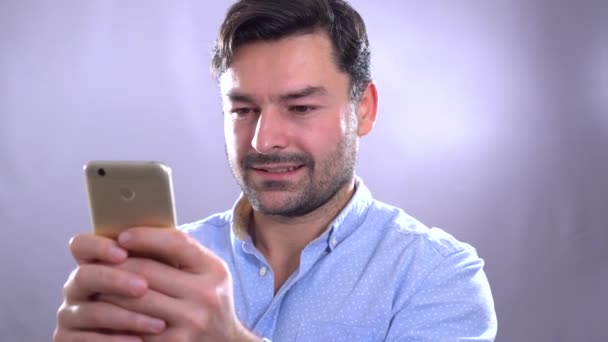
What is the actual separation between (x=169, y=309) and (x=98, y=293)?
111mm

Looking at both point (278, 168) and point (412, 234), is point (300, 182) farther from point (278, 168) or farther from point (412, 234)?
point (412, 234)

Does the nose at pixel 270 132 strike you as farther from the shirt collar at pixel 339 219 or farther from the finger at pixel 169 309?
the finger at pixel 169 309

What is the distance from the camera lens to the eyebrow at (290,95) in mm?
1453

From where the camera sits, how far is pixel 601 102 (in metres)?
2.35

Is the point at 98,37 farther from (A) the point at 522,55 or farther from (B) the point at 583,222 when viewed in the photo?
(B) the point at 583,222

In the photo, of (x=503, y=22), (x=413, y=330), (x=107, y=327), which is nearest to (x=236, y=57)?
(x=413, y=330)

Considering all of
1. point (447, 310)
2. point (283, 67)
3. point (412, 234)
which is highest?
point (283, 67)

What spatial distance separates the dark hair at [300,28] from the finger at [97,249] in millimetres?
757

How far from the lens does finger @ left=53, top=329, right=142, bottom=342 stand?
84cm

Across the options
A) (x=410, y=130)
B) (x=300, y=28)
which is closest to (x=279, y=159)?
(x=300, y=28)

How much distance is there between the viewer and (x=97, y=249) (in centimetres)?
84

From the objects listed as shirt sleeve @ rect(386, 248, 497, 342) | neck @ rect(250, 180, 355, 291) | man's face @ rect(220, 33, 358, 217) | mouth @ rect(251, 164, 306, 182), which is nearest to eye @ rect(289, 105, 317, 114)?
man's face @ rect(220, 33, 358, 217)

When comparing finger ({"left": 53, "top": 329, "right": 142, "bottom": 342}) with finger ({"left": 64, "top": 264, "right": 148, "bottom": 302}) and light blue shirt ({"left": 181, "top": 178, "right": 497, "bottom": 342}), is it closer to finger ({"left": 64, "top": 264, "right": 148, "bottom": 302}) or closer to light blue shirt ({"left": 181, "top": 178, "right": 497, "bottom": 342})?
finger ({"left": 64, "top": 264, "right": 148, "bottom": 302})

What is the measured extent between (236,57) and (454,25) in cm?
110
